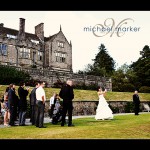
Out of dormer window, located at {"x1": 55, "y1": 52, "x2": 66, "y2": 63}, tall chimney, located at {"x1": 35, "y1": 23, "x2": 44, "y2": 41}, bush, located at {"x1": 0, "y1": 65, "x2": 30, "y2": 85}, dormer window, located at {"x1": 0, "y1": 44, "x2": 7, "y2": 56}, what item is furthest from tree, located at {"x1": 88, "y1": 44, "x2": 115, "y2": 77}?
bush, located at {"x1": 0, "y1": 65, "x2": 30, "y2": 85}

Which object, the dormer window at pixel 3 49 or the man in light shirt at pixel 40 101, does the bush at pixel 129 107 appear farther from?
the dormer window at pixel 3 49

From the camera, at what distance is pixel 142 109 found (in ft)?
111

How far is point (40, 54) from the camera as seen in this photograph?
2104 inches

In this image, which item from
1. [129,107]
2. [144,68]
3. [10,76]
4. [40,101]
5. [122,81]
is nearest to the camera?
[40,101]

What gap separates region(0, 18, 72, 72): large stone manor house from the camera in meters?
47.8

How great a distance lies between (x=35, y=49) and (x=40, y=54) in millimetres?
1678

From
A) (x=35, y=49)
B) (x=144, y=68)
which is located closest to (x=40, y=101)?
(x=35, y=49)

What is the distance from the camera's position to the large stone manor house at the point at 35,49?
157 ft

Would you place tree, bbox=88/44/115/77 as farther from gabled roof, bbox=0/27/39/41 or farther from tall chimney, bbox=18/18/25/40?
tall chimney, bbox=18/18/25/40

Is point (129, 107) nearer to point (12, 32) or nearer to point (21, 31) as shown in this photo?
point (21, 31)

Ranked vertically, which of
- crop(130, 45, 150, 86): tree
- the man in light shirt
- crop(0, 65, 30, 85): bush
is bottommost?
the man in light shirt
